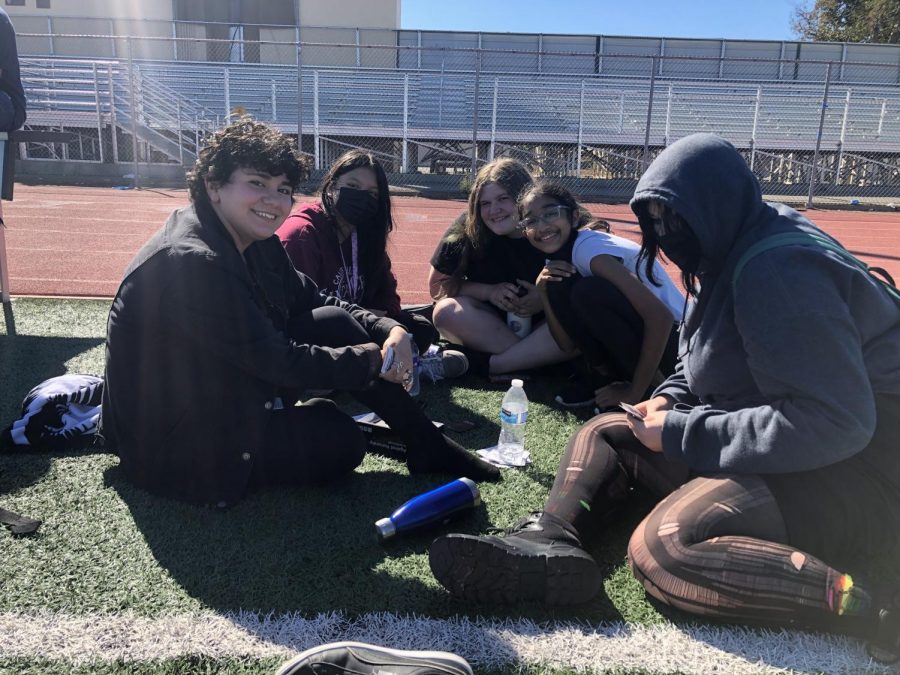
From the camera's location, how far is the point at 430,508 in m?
2.45

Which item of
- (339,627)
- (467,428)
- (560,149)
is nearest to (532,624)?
(339,627)

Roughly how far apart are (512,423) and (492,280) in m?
1.38

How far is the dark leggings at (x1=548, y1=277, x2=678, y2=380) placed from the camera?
11.4 feet

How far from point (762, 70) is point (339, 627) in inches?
1005

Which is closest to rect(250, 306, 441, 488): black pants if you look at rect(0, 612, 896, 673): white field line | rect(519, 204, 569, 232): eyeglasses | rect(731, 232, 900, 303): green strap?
rect(0, 612, 896, 673): white field line

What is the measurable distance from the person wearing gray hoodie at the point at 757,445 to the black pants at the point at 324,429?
2.53 feet

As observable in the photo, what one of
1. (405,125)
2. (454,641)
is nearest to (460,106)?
(405,125)

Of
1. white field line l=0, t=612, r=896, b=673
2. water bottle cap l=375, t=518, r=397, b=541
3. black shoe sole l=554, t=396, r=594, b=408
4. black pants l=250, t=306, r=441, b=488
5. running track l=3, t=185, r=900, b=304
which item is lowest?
running track l=3, t=185, r=900, b=304

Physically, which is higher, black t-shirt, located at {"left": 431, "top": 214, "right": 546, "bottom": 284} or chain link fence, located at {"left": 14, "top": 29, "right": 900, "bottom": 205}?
chain link fence, located at {"left": 14, "top": 29, "right": 900, "bottom": 205}

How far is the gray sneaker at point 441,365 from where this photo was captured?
13.4ft

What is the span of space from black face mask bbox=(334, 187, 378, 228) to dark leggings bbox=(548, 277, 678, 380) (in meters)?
1.05

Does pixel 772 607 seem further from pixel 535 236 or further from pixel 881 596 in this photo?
pixel 535 236

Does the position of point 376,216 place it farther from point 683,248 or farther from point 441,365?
point 683,248

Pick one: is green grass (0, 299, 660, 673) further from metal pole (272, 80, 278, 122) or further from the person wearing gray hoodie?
metal pole (272, 80, 278, 122)
